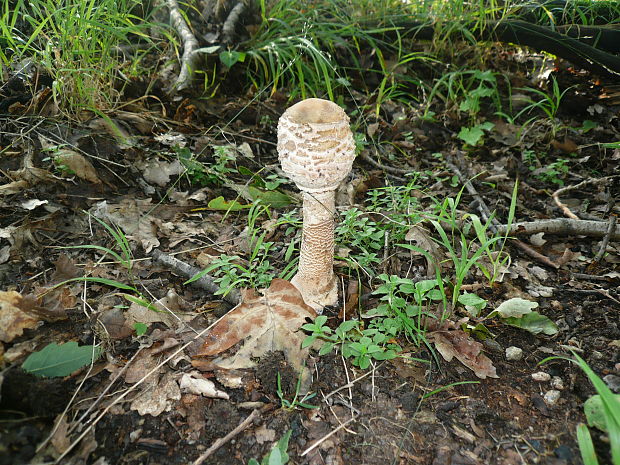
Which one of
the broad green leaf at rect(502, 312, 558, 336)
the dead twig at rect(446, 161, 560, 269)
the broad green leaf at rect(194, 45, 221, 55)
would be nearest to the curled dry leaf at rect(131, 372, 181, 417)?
the broad green leaf at rect(502, 312, 558, 336)

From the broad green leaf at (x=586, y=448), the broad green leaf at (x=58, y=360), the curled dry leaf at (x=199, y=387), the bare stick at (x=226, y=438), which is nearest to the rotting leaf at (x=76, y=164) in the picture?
the broad green leaf at (x=58, y=360)

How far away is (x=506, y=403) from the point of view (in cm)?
165

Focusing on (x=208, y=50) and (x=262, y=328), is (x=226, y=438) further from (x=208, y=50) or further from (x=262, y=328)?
(x=208, y=50)

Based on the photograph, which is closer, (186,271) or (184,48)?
(186,271)

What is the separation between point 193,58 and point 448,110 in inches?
101

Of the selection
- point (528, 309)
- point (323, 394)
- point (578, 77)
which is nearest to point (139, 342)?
point (323, 394)

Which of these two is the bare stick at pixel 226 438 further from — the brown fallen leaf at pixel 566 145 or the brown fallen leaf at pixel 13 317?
the brown fallen leaf at pixel 566 145

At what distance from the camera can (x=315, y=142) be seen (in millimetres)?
1747

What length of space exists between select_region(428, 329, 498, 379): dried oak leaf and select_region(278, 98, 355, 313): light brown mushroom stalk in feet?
1.96

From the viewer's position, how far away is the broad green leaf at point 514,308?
6.38ft

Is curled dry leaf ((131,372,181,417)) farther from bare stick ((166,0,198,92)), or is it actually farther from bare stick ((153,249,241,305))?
bare stick ((166,0,198,92))

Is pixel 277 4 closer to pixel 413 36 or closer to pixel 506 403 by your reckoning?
pixel 413 36

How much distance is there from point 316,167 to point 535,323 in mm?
1376

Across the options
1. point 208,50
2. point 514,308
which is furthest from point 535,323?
point 208,50
